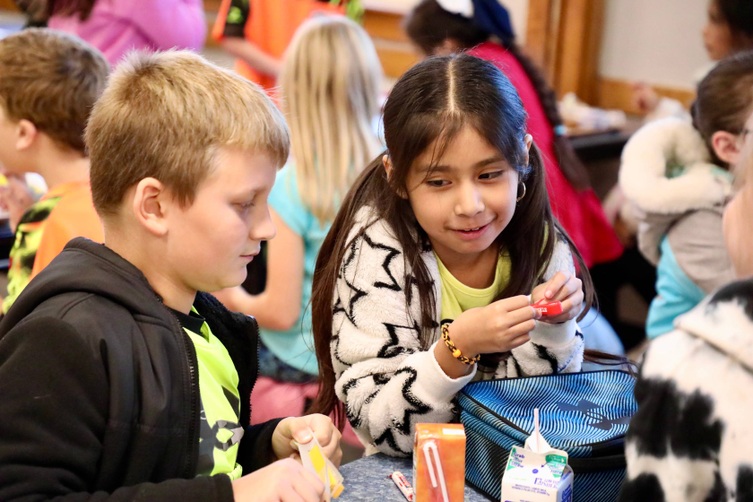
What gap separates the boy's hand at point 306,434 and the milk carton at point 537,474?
0.29 metres

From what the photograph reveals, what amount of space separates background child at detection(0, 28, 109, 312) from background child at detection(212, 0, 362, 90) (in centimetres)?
152

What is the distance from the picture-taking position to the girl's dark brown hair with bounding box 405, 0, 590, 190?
3.01m

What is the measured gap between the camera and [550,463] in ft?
4.01

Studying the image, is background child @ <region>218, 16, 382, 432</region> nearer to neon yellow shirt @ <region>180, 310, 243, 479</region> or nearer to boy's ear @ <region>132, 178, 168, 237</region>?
neon yellow shirt @ <region>180, 310, 243, 479</region>

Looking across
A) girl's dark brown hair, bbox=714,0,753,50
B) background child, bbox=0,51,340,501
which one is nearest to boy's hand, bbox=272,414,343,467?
background child, bbox=0,51,340,501

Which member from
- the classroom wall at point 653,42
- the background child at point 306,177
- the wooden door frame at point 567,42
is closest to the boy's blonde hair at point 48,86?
the background child at point 306,177

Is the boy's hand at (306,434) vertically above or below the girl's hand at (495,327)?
below

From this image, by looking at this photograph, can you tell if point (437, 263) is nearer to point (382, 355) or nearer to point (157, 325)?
Result: point (382, 355)

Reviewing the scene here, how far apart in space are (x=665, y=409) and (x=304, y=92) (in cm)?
187

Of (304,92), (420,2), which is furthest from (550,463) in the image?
(420,2)

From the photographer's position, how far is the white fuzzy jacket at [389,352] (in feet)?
4.75

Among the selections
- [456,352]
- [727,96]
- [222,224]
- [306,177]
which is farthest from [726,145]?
[222,224]

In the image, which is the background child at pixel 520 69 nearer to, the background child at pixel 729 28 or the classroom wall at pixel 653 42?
the background child at pixel 729 28

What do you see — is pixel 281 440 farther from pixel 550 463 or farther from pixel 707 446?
pixel 707 446
